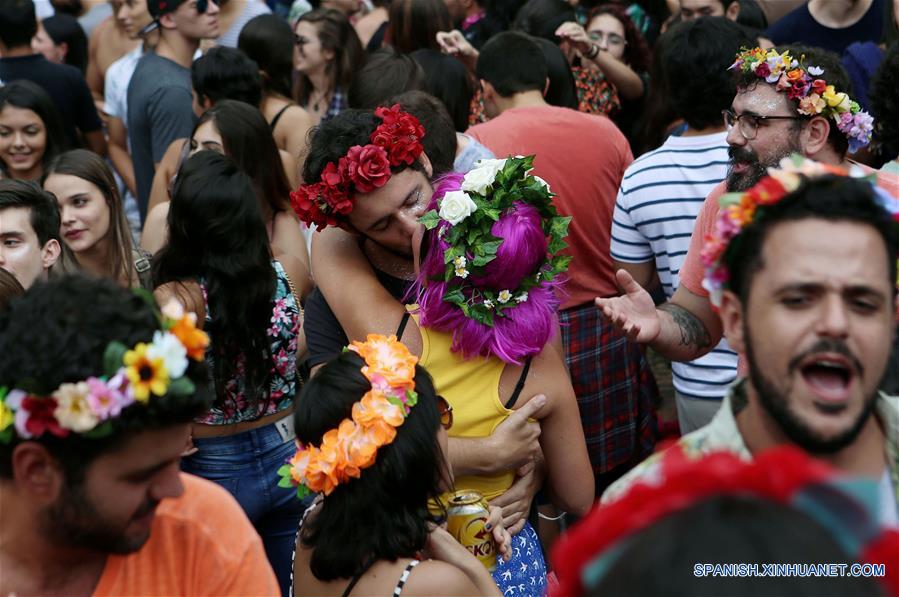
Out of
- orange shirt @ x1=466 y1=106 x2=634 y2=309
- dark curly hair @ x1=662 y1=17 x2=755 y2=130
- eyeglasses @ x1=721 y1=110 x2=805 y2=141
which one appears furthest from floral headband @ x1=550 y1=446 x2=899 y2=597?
orange shirt @ x1=466 y1=106 x2=634 y2=309

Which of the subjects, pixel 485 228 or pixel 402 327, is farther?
pixel 402 327

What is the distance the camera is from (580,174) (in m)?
5.28

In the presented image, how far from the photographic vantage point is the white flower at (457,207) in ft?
11.2

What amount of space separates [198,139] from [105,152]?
2.55 m

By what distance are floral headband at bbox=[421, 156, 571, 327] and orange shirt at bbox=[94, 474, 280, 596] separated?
1.17 metres

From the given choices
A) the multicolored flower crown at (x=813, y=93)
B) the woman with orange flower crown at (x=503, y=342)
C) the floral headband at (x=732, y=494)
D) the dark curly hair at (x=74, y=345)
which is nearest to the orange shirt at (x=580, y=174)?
the multicolored flower crown at (x=813, y=93)

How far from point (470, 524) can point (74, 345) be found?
1.46 meters

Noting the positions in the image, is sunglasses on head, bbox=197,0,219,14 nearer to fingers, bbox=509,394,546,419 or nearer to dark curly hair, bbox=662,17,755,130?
dark curly hair, bbox=662,17,755,130

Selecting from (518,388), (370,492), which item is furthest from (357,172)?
(370,492)

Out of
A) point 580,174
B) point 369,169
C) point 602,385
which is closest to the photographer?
point 369,169

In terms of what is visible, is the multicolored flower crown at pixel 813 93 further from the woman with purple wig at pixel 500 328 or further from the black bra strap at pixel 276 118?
the black bra strap at pixel 276 118

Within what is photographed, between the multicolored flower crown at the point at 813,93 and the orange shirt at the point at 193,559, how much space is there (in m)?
2.76

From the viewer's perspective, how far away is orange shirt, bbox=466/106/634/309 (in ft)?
17.2

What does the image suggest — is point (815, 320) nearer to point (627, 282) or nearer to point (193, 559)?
point (627, 282)
